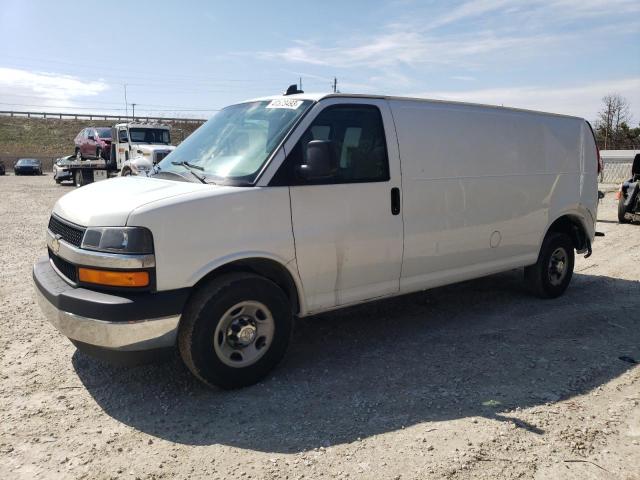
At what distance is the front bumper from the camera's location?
331cm

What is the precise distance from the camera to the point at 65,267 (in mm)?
3818

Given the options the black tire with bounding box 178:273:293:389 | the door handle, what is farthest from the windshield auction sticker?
the black tire with bounding box 178:273:293:389

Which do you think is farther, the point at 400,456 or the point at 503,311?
the point at 503,311

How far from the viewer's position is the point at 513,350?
15.4 ft

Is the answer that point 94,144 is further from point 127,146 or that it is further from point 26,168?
point 26,168

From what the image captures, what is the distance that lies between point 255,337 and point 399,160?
1894 millimetres

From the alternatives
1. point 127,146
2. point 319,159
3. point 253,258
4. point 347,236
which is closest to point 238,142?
point 319,159

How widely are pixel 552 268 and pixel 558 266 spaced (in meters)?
0.11

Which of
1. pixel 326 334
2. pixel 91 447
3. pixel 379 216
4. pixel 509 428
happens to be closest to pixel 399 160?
pixel 379 216

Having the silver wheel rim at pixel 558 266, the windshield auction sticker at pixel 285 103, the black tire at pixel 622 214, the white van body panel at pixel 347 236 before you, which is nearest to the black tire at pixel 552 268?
the silver wheel rim at pixel 558 266

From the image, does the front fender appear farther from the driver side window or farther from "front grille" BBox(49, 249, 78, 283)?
"front grille" BBox(49, 249, 78, 283)

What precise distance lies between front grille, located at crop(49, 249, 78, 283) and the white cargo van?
15 millimetres

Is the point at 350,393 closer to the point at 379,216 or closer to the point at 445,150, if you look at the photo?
the point at 379,216

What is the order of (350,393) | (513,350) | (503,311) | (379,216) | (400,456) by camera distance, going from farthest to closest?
(503,311) → (513,350) → (379,216) → (350,393) → (400,456)
